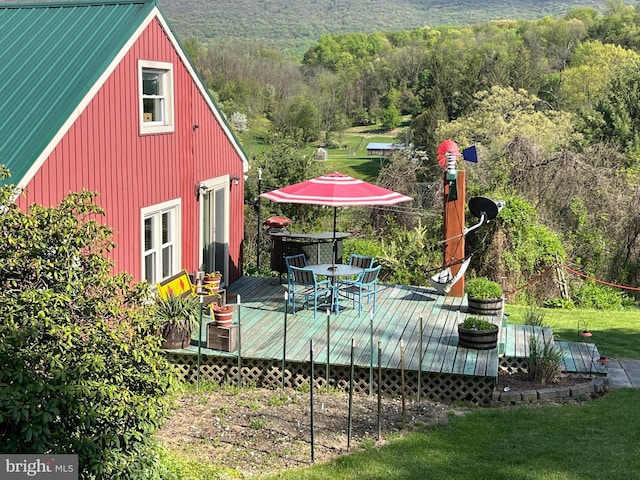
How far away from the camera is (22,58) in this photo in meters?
10.3

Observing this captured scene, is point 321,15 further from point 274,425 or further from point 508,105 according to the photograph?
point 274,425

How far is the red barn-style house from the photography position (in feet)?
29.4

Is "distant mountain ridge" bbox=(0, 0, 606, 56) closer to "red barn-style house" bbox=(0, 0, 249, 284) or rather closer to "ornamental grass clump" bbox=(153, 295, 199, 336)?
"red barn-style house" bbox=(0, 0, 249, 284)

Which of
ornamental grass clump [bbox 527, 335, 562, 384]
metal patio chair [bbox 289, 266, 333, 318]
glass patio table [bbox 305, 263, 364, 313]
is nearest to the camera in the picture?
ornamental grass clump [bbox 527, 335, 562, 384]

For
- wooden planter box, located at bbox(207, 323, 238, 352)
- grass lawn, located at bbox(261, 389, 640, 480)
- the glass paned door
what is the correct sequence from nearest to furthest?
1. grass lawn, located at bbox(261, 389, 640, 480)
2. wooden planter box, located at bbox(207, 323, 238, 352)
3. the glass paned door

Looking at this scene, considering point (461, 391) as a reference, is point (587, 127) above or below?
above

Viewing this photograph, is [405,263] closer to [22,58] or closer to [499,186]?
[499,186]

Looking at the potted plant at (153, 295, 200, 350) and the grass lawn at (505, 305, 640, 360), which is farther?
the grass lawn at (505, 305, 640, 360)

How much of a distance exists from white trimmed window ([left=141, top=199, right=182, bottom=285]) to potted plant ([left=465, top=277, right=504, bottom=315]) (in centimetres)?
463

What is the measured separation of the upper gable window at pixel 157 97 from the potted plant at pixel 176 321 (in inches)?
99.9

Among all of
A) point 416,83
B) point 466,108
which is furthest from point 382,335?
point 416,83

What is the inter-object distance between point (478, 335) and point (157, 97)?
5709 millimetres

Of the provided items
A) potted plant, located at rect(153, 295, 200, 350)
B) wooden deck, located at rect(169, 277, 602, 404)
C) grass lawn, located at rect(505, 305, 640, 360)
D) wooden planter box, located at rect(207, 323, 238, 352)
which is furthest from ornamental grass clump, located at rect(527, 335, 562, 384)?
potted plant, located at rect(153, 295, 200, 350)

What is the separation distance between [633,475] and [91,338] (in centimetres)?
486
